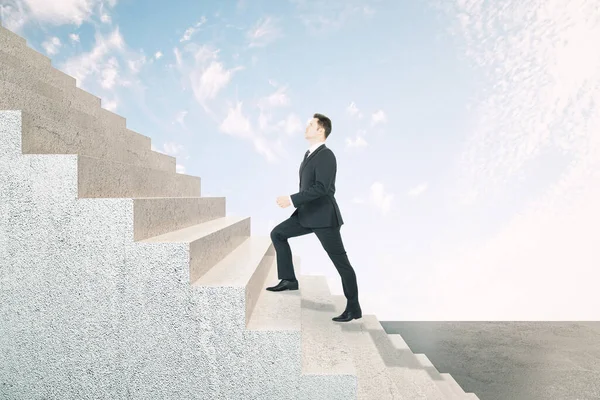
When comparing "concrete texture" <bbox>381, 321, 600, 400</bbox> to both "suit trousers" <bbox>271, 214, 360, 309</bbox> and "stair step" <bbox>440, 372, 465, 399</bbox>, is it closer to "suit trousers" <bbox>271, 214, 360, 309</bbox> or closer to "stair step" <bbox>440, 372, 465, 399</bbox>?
"stair step" <bbox>440, 372, 465, 399</bbox>

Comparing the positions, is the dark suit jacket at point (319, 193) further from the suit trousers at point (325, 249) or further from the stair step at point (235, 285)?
the stair step at point (235, 285)

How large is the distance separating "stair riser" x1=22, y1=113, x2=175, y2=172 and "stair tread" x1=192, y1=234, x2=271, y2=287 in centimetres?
120

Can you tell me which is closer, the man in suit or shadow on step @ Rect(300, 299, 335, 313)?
the man in suit

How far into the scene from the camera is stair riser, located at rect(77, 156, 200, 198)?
2.86m

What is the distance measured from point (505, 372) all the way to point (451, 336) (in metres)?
1.26

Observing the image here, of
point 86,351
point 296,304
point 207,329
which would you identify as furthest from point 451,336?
point 86,351

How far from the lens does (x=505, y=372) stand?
16.5ft

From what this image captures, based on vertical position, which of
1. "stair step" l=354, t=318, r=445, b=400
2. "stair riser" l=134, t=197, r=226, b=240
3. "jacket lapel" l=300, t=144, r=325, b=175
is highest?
"jacket lapel" l=300, t=144, r=325, b=175

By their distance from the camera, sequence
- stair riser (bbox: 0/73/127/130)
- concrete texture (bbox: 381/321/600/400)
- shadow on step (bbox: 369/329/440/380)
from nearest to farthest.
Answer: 1. stair riser (bbox: 0/73/127/130)
2. shadow on step (bbox: 369/329/440/380)
3. concrete texture (bbox: 381/321/600/400)

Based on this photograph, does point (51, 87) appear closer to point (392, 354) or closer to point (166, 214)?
point (166, 214)

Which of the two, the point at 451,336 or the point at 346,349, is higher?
the point at 346,349

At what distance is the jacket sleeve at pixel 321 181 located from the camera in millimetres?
3326

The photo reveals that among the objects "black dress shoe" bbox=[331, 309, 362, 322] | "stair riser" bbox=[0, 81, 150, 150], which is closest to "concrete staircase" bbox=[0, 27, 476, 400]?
"stair riser" bbox=[0, 81, 150, 150]

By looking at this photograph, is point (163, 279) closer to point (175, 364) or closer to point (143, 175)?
point (175, 364)
